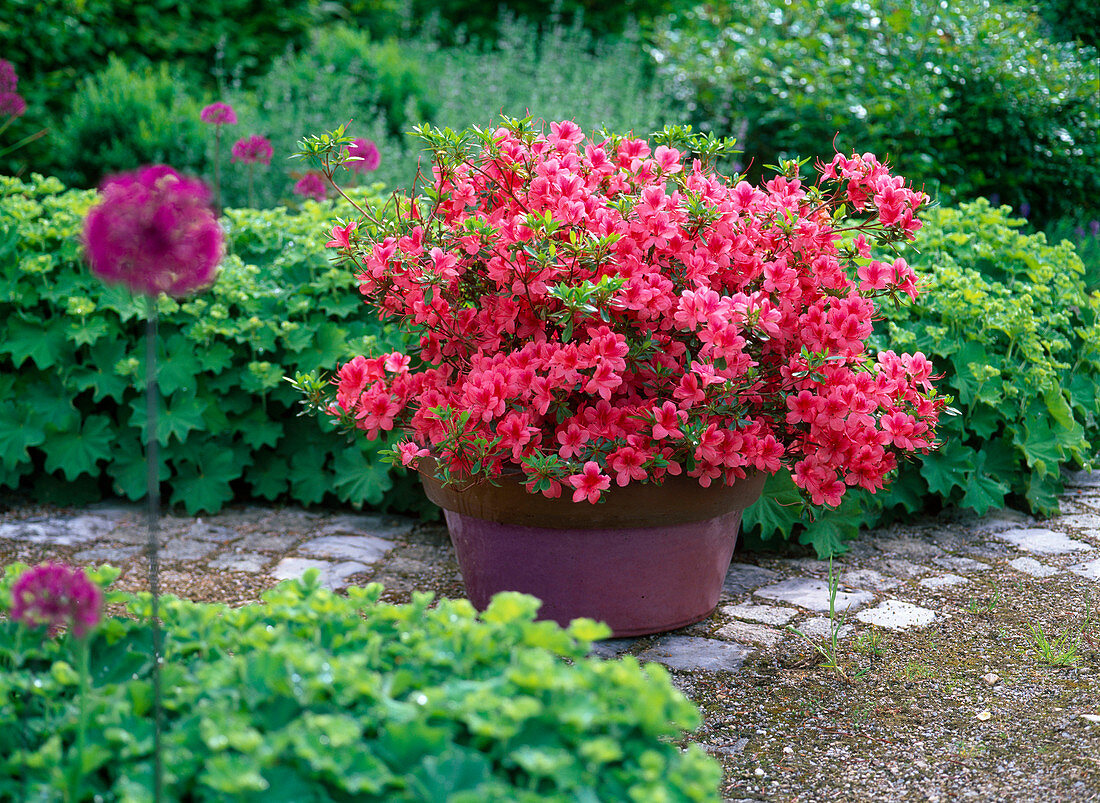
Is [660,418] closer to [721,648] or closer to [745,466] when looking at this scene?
[745,466]

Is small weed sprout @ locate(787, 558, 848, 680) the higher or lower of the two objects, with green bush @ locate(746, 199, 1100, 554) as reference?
lower

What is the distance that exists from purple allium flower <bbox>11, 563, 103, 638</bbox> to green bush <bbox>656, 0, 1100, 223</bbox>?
184 inches

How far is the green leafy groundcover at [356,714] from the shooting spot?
1.14 metres

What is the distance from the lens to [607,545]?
235cm

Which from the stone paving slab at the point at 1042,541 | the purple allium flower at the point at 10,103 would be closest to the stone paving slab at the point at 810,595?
the stone paving slab at the point at 1042,541

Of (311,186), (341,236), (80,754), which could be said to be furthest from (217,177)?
(80,754)

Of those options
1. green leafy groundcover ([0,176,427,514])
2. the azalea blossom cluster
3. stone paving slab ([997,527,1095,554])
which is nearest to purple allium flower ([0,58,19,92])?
green leafy groundcover ([0,176,427,514])

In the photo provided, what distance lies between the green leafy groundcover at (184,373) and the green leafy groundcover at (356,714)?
1.69 metres

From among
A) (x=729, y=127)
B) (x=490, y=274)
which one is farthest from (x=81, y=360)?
(x=729, y=127)

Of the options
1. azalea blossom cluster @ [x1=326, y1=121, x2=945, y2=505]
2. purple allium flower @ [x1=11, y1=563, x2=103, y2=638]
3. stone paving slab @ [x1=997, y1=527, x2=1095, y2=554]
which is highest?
azalea blossom cluster @ [x1=326, y1=121, x2=945, y2=505]

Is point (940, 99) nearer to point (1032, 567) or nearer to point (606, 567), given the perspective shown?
point (1032, 567)

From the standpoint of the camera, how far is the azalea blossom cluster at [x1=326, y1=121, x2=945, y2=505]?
6.97 feet

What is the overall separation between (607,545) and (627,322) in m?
0.53

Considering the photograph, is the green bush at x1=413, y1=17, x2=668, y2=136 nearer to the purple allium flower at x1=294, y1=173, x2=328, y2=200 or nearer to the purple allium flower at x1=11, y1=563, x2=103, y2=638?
the purple allium flower at x1=294, y1=173, x2=328, y2=200
